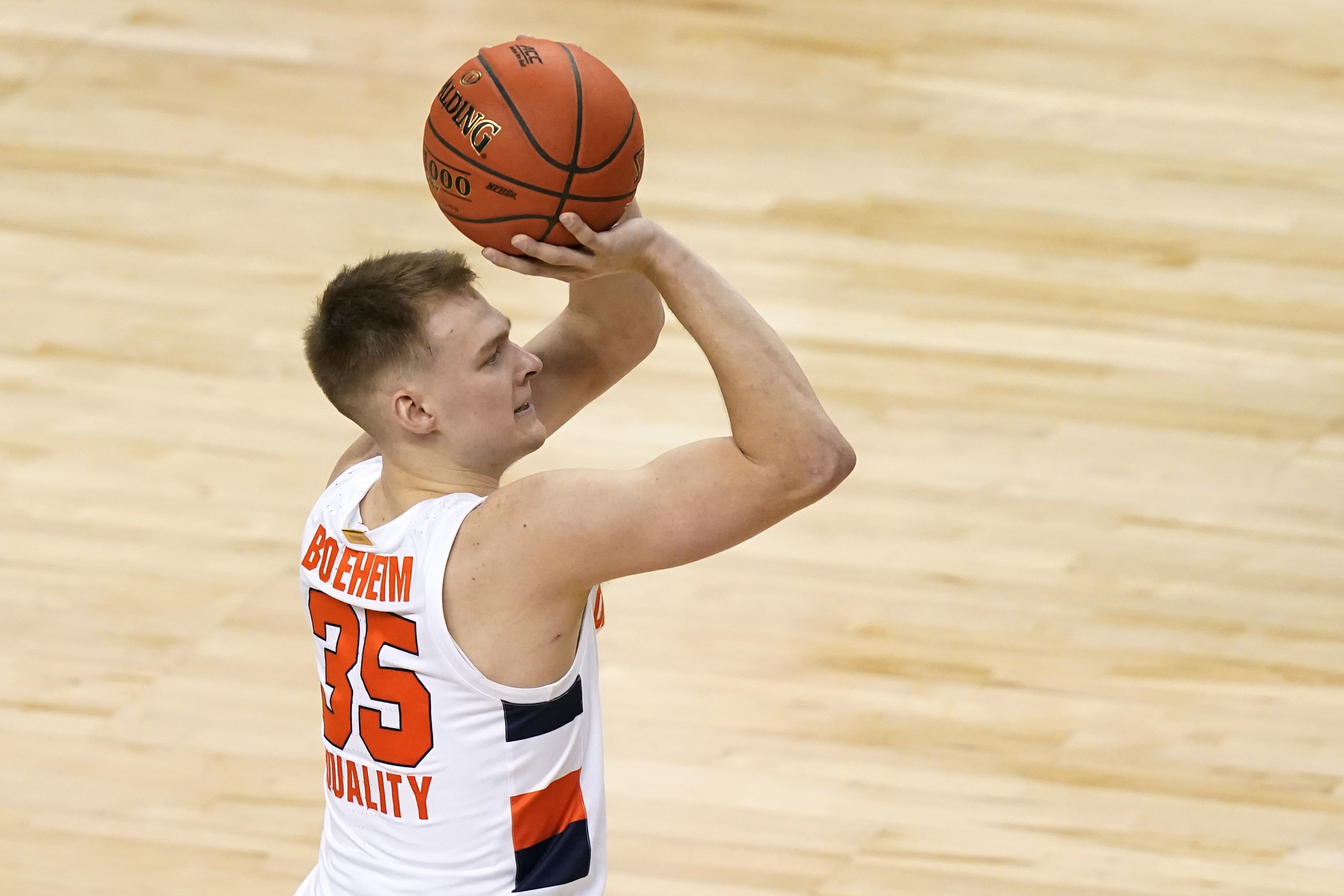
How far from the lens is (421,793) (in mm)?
2213

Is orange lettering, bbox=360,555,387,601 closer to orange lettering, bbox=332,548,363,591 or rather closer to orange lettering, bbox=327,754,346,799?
orange lettering, bbox=332,548,363,591

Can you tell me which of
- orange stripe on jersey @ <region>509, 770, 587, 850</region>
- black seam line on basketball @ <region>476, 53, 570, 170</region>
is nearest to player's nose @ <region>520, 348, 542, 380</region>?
black seam line on basketball @ <region>476, 53, 570, 170</region>

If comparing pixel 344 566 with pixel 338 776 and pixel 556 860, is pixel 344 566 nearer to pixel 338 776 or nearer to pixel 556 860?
pixel 338 776

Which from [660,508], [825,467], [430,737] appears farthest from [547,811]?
[825,467]

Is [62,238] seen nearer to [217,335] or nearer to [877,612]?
[217,335]

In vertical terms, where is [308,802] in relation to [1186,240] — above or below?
below

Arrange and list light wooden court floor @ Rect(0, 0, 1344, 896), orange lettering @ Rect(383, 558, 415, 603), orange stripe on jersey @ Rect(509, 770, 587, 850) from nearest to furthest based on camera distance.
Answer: orange lettering @ Rect(383, 558, 415, 603), orange stripe on jersey @ Rect(509, 770, 587, 850), light wooden court floor @ Rect(0, 0, 1344, 896)

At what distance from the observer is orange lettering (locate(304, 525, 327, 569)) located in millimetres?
2248

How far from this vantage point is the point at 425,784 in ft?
7.23

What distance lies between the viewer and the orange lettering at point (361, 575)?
7.09 feet

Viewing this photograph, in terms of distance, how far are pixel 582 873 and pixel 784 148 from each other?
4105 mm

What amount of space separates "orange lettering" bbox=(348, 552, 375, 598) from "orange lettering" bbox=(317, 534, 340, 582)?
0.05 m

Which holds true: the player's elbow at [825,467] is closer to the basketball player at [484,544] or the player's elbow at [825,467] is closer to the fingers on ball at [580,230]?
the basketball player at [484,544]

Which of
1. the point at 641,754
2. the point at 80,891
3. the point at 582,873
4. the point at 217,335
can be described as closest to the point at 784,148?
the point at 217,335
